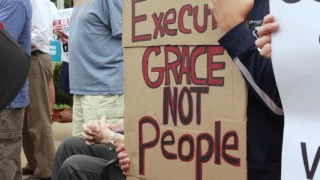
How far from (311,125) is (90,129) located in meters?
1.54

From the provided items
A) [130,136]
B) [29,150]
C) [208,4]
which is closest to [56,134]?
[29,150]

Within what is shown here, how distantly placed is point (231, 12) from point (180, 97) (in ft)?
1.25

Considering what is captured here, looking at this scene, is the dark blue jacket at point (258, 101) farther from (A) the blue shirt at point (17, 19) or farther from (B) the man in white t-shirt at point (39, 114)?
(B) the man in white t-shirt at point (39, 114)

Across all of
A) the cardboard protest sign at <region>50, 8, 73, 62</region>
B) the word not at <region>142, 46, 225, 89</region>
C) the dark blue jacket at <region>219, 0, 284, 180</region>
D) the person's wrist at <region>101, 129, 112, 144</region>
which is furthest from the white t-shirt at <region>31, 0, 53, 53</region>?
the dark blue jacket at <region>219, 0, 284, 180</region>

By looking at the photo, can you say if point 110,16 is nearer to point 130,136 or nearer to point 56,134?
point 130,136

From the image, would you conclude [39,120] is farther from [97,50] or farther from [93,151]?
[93,151]

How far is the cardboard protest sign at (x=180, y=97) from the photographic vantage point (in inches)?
72.6

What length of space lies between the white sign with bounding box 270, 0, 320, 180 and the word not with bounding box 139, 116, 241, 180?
0.35m

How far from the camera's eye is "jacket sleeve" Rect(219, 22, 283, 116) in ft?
5.65

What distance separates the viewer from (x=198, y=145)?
1.92 metres

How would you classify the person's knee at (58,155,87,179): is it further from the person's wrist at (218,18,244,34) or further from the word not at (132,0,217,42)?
A: the person's wrist at (218,18,244,34)

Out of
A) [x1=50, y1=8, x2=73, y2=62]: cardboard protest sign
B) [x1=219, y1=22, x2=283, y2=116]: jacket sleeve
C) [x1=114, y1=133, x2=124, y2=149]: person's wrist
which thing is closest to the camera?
[x1=219, y1=22, x2=283, y2=116]: jacket sleeve

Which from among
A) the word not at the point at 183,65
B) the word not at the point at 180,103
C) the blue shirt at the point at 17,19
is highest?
the blue shirt at the point at 17,19

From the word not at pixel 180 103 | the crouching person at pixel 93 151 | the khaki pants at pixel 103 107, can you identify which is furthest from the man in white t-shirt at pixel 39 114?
the word not at pixel 180 103
